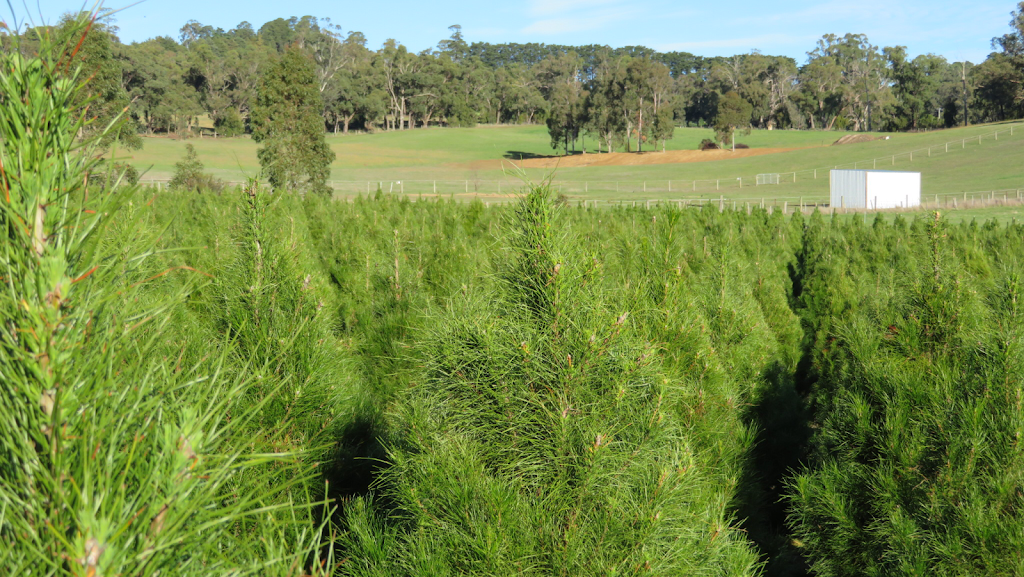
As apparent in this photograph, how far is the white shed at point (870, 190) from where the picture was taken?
4022 centimetres

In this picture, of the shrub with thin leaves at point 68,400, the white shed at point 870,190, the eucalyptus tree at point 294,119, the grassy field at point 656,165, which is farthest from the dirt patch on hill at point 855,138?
the shrub with thin leaves at point 68,400

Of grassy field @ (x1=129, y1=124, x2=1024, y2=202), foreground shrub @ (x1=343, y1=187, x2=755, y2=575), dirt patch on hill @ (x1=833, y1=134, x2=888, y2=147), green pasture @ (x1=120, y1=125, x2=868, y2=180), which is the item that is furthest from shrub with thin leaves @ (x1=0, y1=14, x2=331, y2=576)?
dirt patch on hill @ (x1=833, y1=134, x2=888, y2=147)

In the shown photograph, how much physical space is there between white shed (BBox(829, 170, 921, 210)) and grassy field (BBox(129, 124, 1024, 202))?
9.89 meters

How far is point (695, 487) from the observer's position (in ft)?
14.5

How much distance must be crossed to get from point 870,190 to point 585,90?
54.6m

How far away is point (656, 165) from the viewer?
76.1 meters

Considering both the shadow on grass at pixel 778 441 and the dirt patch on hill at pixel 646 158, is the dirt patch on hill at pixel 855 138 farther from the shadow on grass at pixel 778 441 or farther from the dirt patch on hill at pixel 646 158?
the shadow on grass at pixel 778 441

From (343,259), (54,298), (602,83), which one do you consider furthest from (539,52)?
(54,298)

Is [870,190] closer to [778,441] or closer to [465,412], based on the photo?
[778,441]

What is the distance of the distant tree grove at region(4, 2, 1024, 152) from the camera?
8281 cm

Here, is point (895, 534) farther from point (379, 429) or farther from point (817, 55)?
point (817, 55)

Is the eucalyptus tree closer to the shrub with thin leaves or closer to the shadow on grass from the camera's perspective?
the shadow on grass

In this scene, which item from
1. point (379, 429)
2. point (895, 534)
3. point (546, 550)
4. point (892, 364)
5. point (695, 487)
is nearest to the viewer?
point (546, 550)

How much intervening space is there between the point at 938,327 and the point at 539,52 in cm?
17224
